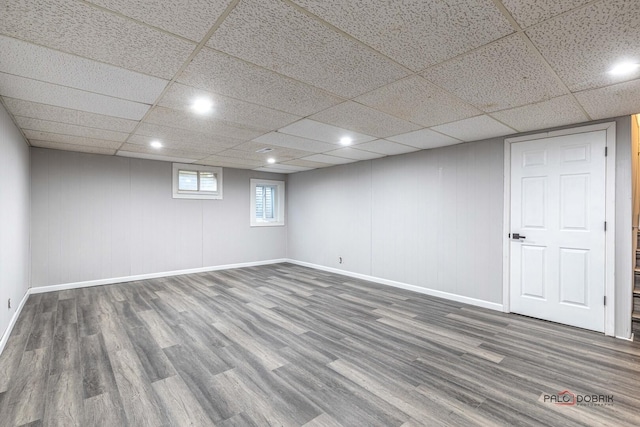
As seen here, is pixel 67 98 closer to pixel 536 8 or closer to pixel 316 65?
pixel 316 65

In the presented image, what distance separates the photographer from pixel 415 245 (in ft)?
16.2

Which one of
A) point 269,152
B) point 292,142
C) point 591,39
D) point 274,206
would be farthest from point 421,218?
point 274,206

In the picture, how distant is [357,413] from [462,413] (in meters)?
0.69

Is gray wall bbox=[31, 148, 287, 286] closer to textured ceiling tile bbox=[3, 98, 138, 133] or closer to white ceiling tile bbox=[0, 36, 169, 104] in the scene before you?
textured ceiling tile bbox=[3, 98, 138, 133]

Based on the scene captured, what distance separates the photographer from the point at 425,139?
13.5 ft

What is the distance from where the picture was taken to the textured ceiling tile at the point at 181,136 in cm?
360

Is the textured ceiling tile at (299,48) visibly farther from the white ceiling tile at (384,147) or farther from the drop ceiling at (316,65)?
the white ceiling tile at (384,147)

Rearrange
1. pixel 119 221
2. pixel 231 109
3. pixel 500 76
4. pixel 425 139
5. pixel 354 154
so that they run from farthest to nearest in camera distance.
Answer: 1. pixel 119 221
2. pixel 354 154
3. pixel 425 139
4. pixel 231 109
5. pixel 500 76

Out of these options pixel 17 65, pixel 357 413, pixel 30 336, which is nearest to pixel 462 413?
pixel 357 413

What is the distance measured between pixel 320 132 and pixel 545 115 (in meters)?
2.42

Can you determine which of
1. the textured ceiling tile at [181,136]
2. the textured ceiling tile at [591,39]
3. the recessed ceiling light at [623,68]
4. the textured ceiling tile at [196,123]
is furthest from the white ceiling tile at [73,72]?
the recessed ceiling light at [623,68]

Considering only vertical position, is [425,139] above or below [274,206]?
above

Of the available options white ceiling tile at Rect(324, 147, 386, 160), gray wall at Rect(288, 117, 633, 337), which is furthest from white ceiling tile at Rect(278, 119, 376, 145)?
gray wall at Rect(288, 117, 633, 337)

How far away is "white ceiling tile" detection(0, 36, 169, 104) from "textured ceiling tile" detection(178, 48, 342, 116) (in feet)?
1.20
